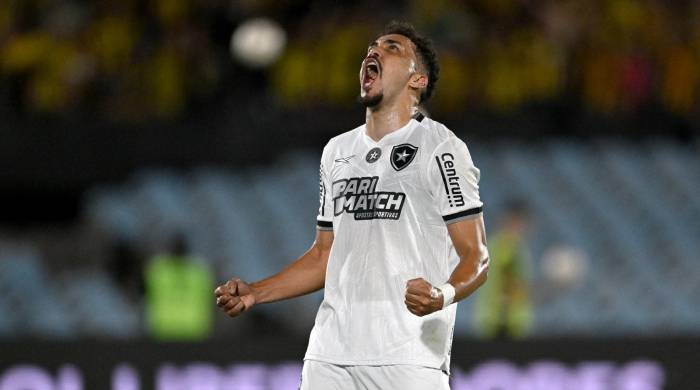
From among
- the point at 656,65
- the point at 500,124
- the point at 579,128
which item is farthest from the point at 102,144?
the point at 656,65

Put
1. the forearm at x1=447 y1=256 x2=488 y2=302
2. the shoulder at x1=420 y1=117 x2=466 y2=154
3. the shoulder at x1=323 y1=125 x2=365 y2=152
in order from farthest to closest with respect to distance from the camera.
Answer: the shoulder at x1=323 y1=125 x2=365 y2=152 → the shoulder at x1=420 y1=117 x2=466 y2=154 → the forearm at x1=447 y1=256 x2=488 y2=302

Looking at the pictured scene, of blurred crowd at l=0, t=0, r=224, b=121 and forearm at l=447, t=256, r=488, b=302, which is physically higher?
blurred crowd at l=0, t=0, r=224, b=121

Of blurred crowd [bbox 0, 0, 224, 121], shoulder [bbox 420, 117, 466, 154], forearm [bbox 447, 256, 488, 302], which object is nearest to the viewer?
forearm [bbox 447, 256, 488, 302]

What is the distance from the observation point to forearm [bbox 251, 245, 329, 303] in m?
4.52

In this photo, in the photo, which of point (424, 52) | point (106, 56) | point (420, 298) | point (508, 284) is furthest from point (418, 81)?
point (106, 56)

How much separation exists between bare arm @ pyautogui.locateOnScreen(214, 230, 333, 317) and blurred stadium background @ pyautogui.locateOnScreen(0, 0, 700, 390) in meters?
5.39

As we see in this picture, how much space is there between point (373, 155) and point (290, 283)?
0.51 meters

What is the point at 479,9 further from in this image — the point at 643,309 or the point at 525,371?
the point at 525,371

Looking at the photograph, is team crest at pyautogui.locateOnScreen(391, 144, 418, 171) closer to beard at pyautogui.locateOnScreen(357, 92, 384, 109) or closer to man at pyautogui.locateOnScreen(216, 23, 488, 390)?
man at pyautogui.locateOnScreen(216, 23, 488, 390)

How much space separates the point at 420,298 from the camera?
3.91 metres

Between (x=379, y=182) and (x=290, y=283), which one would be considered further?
(x=290, y=283)

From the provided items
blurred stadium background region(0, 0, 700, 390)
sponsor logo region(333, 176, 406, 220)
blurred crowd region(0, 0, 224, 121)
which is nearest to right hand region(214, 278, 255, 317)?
sponsor logo region(333, 176, 406, 220)

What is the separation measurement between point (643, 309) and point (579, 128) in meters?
2.40

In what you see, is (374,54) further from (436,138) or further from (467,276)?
(467,276)
